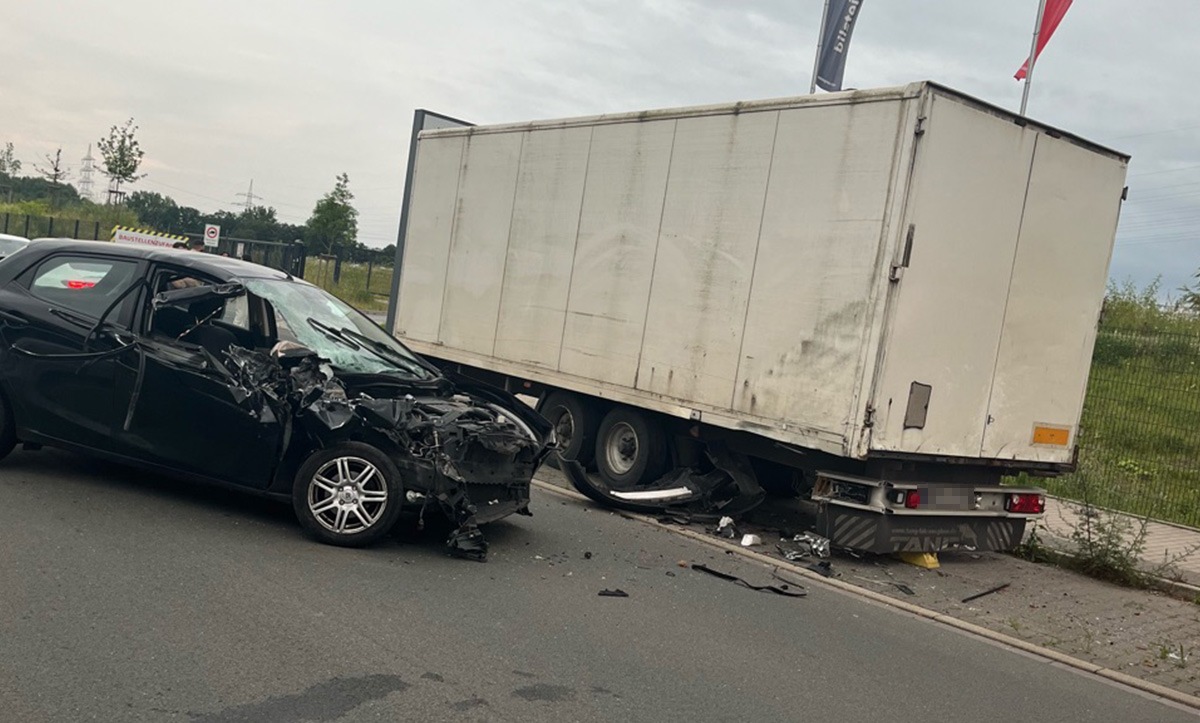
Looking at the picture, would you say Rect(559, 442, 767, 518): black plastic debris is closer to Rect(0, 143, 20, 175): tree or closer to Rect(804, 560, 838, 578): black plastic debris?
Rect(804, 560, 838, 578): black plastic debris

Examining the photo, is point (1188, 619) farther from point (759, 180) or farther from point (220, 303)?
point (220, 303)

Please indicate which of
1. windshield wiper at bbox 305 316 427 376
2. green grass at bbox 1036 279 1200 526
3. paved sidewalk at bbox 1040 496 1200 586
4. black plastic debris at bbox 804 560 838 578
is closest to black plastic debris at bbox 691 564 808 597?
black plastic debris at bbox 804 560 838 578

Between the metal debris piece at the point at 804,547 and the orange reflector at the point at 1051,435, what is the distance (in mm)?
2064

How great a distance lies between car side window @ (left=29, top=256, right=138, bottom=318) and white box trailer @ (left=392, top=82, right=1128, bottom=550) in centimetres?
444

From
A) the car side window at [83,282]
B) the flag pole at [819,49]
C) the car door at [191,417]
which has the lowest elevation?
the car door at [191,417]

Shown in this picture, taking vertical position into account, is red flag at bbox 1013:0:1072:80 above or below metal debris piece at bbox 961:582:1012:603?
above

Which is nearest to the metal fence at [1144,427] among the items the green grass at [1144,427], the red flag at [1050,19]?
the green grass at [1144,427]

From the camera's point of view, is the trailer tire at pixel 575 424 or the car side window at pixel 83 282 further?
the trailer tire at pixel 575 424

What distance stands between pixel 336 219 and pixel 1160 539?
123 feet

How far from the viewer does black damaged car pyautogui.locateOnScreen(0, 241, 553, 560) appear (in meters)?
6.44

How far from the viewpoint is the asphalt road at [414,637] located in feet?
14.0

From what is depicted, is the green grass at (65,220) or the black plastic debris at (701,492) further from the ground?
the green grass at (65,220)

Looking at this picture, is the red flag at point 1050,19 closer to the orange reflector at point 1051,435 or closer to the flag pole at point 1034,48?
the flag pole at point 1034,48

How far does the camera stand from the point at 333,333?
24.1 ft
